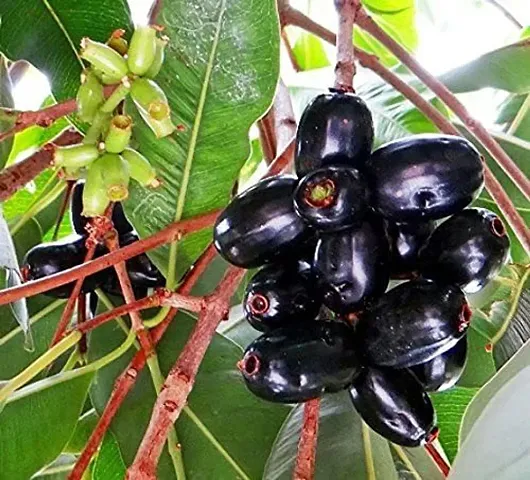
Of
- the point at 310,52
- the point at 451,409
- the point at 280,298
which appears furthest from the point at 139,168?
the point at 310,52

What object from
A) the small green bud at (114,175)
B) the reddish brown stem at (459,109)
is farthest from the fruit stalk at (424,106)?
the small green bud at (114,175)

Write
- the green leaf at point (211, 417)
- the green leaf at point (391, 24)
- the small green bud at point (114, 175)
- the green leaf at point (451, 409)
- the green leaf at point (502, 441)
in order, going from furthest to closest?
the green leaf at point (391, 24)
the green leaf at point (451, 409)
the green leaf at point (211, 417)
the small green bud at point (114, 175)
the green leaf at point (502, 441)

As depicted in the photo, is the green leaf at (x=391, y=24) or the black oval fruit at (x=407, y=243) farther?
the green leaf at (x=391, y=24)

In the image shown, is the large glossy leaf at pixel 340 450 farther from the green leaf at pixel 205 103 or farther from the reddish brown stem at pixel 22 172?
the reddish brown stem at pixel 22 172

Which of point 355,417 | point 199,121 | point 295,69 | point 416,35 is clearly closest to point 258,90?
point 199,121

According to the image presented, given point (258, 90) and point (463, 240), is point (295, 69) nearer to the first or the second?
point (258, 90)

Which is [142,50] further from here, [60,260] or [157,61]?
[60,260]

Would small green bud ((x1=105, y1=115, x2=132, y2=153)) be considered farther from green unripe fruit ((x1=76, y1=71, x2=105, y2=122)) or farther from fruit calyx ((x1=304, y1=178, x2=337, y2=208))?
fruit calyx ((x1=304, y1=178, x2=337, y2=208))
